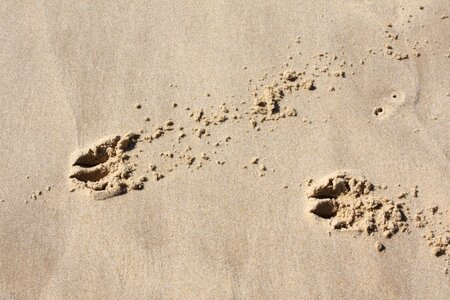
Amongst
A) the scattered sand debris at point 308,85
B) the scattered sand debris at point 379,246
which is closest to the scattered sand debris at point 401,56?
the scattered sand debris at point 308,85

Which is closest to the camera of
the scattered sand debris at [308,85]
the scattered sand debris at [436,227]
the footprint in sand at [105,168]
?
the scattered sand debris at [436,227]

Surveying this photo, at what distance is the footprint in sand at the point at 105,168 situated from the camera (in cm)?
232

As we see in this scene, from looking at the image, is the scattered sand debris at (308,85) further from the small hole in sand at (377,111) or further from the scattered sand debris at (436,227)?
the scattered sand debris at (436,227)

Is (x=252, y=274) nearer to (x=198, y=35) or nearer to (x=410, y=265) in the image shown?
(x=410, y=265)

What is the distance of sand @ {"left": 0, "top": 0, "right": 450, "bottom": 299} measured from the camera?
2189mm

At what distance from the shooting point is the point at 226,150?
7.74 feet

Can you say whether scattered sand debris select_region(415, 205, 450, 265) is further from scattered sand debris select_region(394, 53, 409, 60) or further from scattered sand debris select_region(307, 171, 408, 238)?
scattered sand debris select_region(394, 53, 409, 60)

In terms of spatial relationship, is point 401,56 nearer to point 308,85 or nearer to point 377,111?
point 377,111

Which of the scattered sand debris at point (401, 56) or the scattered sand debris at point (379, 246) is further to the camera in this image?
the scattered sand debris at point (401, 56)

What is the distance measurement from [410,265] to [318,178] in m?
0.52

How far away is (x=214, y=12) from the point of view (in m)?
2.62

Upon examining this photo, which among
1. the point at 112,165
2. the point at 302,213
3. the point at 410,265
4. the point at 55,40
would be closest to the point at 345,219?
the point at 302,213

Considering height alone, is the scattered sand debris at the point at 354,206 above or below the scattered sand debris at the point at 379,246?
above

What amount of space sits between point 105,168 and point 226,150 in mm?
552
